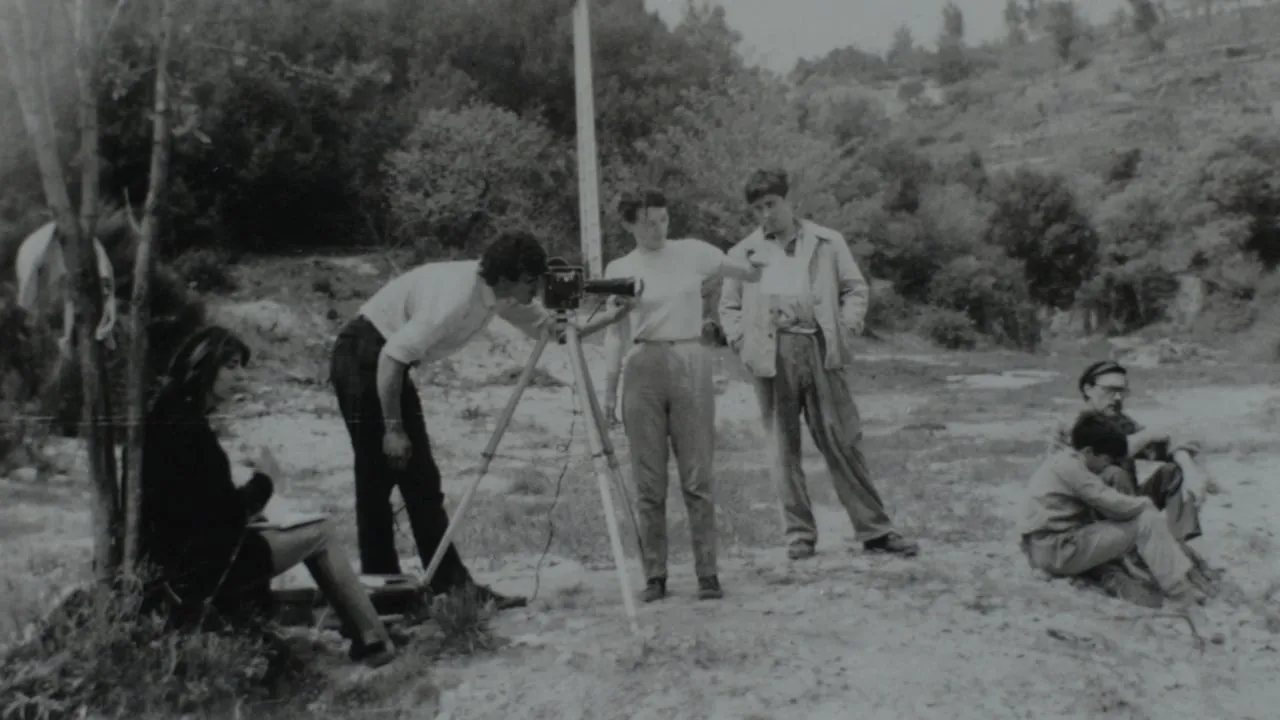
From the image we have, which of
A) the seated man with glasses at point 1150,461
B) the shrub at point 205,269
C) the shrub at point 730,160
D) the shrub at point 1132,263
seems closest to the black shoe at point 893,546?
the seated man with glasses at point 1150,461

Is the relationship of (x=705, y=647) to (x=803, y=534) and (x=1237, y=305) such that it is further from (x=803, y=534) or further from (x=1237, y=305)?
(x=1237, y=305)

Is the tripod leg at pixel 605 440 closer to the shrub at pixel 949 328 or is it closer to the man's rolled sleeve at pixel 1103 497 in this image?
the man's rolled sleeve at pixel 1103 497

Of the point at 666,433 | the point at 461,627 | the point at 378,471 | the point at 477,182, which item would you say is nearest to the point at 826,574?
the point at 666,433

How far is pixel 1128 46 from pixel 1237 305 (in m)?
1.42

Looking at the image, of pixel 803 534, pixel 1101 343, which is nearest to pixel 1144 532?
pixel 803 534

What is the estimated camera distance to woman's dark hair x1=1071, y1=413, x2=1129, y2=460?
4.31 m

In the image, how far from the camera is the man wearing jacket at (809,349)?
4715 millimetres

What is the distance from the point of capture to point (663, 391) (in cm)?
409

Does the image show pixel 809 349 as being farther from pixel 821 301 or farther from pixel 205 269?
pixel 205 269

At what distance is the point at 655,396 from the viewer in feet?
13.4

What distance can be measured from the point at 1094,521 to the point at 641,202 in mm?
2013

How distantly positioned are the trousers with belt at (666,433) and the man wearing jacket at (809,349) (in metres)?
0.70

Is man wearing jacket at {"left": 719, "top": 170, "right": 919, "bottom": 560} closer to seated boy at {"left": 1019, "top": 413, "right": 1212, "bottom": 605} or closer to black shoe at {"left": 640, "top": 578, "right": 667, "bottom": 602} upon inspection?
seated boy at {"left": 1019, "top": 413, "right": 1212, "bottom": 605}

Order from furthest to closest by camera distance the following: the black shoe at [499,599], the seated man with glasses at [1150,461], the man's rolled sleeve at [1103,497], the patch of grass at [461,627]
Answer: the seated man with glasses at [1150,461], the man's rolled sleeve at [1103,497], the black shoe at [499,599], the patch of grass at [461,627]
